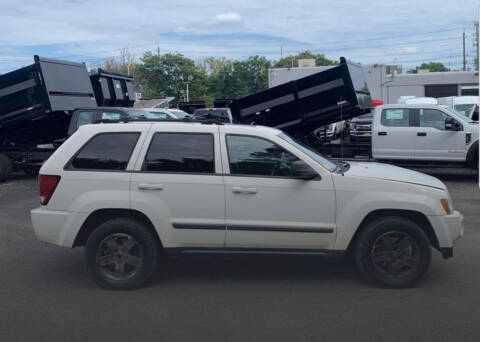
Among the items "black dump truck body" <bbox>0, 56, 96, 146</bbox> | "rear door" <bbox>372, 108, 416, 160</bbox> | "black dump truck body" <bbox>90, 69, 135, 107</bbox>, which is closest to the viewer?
"rear door" <bbox>372, 108, 416, 160</bbox>

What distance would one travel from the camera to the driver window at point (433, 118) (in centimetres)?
1375

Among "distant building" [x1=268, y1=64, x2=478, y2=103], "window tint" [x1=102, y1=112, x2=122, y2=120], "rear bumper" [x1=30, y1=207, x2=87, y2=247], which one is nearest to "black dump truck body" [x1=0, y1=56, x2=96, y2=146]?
"window tint" [x1=102, y1=112, x2=122, y2=120]

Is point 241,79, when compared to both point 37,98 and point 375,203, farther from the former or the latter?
point 375,203

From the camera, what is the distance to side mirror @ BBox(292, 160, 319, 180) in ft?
19.1

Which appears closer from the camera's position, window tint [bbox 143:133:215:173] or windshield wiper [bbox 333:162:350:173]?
window tint [bbox 143:133:215:173]

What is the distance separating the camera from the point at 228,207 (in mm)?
5930

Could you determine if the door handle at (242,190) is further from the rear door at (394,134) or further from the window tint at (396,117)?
the window tint at (396,117)

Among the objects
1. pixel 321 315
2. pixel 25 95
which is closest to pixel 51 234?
pixel 321 315

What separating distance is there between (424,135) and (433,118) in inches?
17.8

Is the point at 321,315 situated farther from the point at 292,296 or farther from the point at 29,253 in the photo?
the point at 29,253

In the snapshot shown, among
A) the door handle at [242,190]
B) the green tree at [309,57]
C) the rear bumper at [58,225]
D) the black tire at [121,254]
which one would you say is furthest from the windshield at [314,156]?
the green tree at [309,57]

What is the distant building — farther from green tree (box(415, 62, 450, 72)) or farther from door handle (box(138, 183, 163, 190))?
green tree (box(415, 62, 450, 72))

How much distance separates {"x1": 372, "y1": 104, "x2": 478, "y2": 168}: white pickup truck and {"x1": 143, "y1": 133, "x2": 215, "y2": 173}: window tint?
Answer: 29.5 feet

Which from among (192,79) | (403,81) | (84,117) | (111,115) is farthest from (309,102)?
(192,79)
